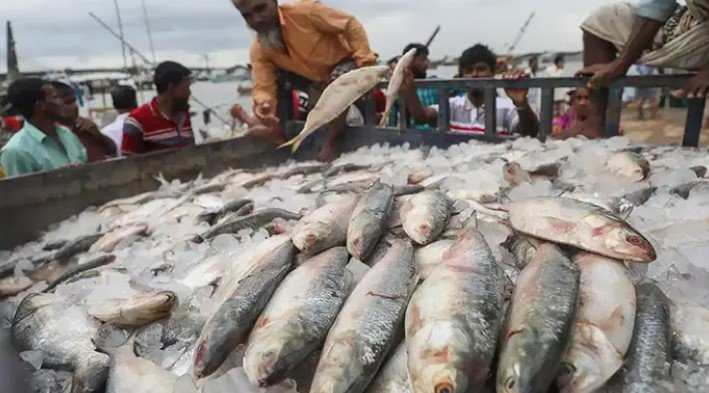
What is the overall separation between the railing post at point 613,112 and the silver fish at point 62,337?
4416 millimetres

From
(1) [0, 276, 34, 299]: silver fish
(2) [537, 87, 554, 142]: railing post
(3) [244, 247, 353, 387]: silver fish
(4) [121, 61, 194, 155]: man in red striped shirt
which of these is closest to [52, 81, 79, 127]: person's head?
(4) [121, 61, 194, 155]: man in red striped shirt

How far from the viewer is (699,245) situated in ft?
6.46

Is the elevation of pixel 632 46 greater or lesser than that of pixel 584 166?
greater

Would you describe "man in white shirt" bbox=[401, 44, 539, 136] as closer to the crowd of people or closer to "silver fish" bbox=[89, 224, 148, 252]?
the crowd of people

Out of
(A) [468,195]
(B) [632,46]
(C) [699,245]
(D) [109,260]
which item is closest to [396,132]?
(B) [632,46]

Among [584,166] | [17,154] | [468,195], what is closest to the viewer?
[468,195]

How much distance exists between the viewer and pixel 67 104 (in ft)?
20.6

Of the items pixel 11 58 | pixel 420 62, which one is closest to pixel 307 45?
pixel 420 62

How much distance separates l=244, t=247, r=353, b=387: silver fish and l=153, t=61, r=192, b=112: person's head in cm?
529

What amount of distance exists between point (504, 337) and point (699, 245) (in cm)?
120

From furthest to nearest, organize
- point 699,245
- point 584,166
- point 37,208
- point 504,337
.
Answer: point 37,208, point 584,166, point 699,245, point 504,337

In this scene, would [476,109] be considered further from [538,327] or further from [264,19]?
[538,327]

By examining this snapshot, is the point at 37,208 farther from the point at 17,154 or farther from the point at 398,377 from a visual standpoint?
the point at 398,377

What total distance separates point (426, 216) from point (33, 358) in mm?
1761
